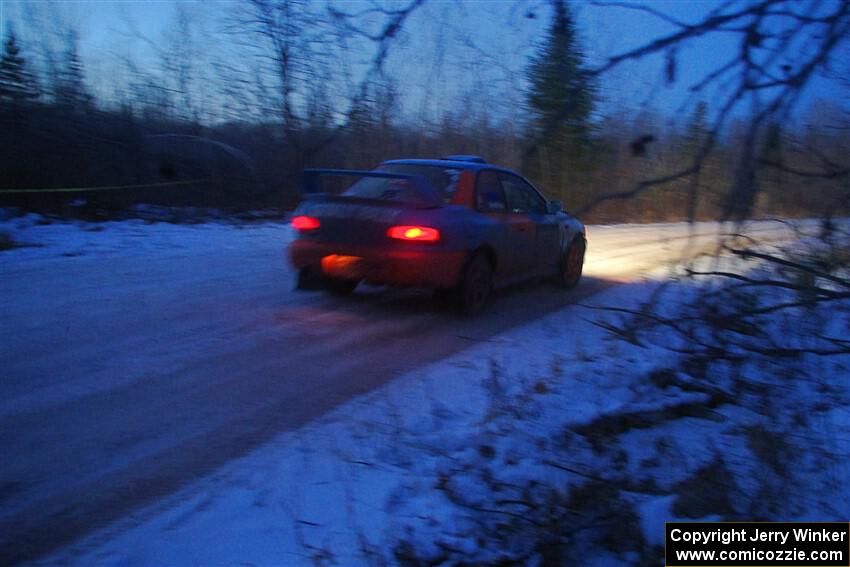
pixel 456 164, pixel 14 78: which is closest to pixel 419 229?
pixel 456 164

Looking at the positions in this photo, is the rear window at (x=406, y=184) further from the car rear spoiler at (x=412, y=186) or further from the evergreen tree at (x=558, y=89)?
the evergreen tree at (x=558, y=89)

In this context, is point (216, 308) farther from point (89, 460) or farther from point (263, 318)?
point (89, 460)

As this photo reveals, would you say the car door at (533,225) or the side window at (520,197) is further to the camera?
the car door at (533,225)

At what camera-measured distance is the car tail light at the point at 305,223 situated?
7.95m

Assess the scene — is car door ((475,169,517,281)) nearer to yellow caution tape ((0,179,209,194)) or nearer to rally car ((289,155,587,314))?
rally car ((289,155,587,314))

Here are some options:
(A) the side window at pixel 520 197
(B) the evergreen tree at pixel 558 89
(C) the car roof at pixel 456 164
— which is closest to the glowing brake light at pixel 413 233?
(C) the car roof at pixel 456 164

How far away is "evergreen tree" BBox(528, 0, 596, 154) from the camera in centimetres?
380

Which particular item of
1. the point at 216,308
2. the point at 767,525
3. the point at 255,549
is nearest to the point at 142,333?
the point at 216,308

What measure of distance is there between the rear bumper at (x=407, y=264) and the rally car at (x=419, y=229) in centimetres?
1

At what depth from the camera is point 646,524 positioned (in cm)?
357

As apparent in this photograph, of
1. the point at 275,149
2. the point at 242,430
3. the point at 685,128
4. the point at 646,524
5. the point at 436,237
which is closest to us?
the point at 646,524

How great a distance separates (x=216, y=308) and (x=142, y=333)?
1.25m

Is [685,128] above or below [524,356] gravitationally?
above

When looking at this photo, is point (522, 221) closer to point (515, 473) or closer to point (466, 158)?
point (466, 158)
